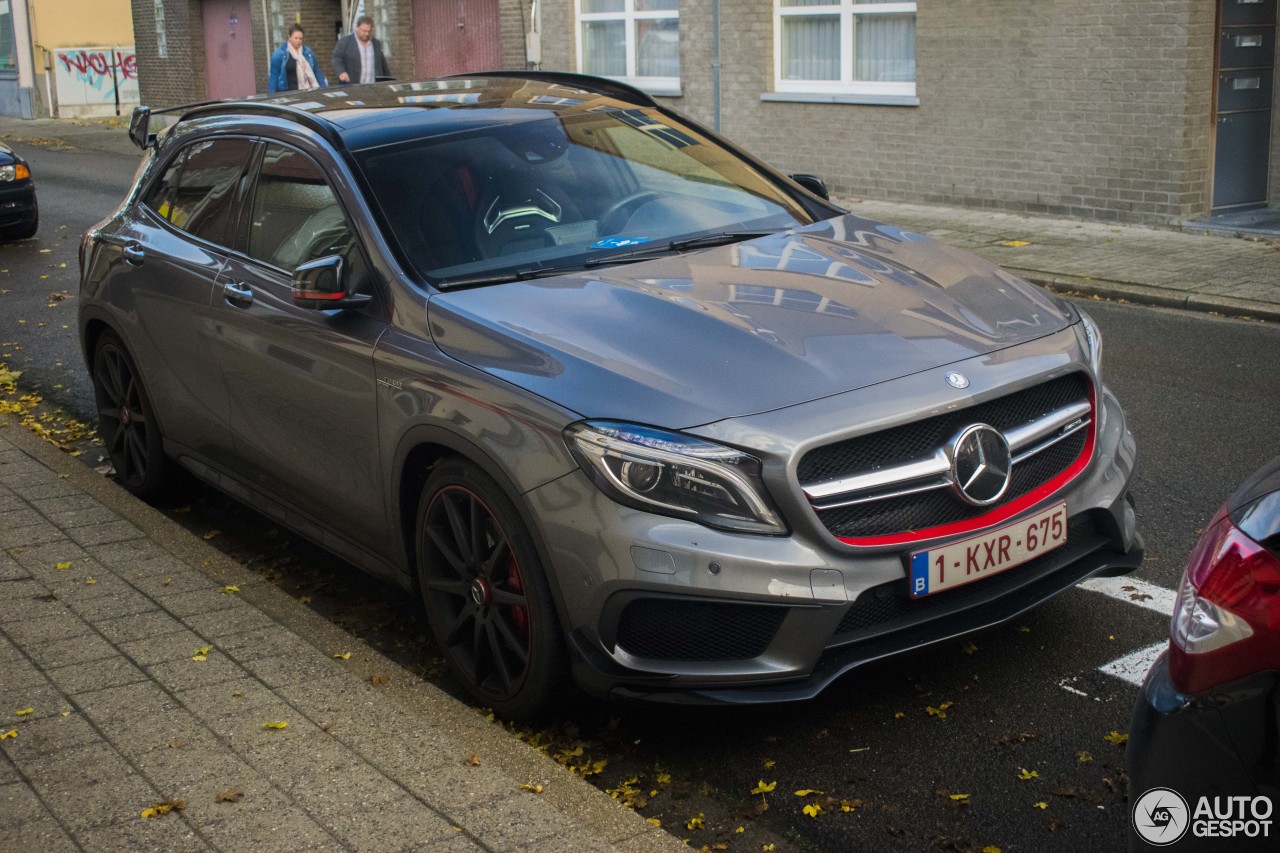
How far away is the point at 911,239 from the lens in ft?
16.8

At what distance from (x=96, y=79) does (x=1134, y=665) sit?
36200 millimetres

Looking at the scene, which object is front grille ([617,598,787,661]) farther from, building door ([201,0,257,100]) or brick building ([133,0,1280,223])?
building door ([201,0,257,100])

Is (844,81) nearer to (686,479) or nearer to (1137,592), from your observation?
(1137,592)

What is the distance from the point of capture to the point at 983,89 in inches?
575

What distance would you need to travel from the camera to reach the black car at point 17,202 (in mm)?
15062

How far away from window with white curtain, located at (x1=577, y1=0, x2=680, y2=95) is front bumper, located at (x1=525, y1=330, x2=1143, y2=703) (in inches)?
611

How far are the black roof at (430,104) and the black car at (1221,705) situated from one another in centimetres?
335

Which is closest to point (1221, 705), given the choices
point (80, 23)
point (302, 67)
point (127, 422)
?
point (127, 422)

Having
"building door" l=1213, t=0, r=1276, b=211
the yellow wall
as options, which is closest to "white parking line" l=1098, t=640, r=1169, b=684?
"building door" l=1213, t=0, r=1276, b=211

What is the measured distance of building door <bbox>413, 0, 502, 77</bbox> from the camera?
898 inches

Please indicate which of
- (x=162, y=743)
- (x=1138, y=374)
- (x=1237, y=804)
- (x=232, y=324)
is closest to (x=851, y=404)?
(x=1237, y=804)

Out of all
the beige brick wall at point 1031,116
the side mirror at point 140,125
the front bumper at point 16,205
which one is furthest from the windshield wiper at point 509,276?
the front bumper at point 16,205

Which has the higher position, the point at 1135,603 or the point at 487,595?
the point at 487,595

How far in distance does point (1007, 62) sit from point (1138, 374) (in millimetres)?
7054
